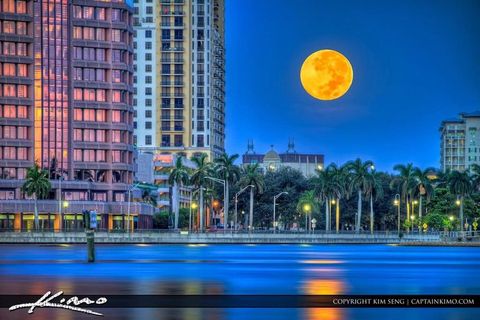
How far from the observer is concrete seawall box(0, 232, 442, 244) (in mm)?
149750

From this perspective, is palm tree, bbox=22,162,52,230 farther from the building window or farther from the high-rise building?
the building window

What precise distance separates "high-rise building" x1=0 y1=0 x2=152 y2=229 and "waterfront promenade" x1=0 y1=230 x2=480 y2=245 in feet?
93.8

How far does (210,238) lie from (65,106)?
151 ft

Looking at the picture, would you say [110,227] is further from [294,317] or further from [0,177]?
[294,317]

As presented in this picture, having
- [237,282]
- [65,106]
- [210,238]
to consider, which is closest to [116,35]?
[65,106]

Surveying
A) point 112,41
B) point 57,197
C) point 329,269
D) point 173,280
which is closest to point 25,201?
Result: point 57,197

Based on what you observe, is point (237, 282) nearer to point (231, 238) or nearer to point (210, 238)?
point (210, 238)

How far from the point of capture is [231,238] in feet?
537

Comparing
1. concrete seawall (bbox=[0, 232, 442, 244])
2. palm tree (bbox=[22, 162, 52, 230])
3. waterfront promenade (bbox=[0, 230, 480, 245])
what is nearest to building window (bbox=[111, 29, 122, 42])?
palm tree (bbox=[22, 162, 52, 230])

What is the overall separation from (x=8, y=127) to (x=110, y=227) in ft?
81.6

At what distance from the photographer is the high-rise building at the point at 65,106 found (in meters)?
191
